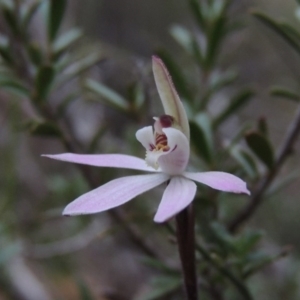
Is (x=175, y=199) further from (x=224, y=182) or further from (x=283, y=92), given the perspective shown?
(x=283, y=92)

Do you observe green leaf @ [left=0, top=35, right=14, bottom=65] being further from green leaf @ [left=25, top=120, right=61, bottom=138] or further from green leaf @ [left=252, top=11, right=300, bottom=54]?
green leaf @ [left=252, top=11, right=300, bottom=54]

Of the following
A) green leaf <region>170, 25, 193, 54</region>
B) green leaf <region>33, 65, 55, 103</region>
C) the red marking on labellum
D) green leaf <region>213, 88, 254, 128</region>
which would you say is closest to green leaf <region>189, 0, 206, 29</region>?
green leaf <region>170, 25, 193, 54</region>

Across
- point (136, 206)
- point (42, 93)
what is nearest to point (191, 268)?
point (42, 93)

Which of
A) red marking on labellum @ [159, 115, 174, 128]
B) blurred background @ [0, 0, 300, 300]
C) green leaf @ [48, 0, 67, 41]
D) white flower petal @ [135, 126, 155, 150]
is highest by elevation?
green leaf @ [48, 0, 67, 41]

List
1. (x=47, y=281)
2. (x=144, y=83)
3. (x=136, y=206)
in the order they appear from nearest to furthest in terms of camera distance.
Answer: (x=144, y=83) < (x=136, y=206) < (x=47, y=281)

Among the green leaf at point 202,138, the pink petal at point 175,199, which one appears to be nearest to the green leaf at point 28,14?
the green leaf at point 202,138

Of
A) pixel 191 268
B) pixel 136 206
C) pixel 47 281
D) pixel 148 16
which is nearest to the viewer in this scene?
pixel 191 268

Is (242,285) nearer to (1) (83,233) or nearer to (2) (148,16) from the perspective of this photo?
(1) (83,233)
